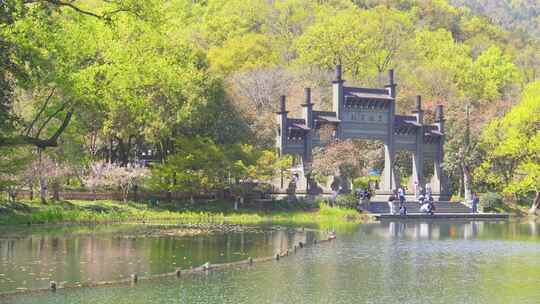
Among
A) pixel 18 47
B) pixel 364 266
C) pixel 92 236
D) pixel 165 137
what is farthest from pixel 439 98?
pixel 18 47

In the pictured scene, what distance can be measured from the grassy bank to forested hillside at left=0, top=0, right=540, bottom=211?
1.58 m

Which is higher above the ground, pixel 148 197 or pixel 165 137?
pixel 165 137

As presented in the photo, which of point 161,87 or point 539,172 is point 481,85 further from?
point 161,87

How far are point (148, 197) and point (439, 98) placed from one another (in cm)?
3514

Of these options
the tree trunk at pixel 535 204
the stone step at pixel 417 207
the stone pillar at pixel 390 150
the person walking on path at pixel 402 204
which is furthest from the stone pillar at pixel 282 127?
the tree trunk at pixel 535 204

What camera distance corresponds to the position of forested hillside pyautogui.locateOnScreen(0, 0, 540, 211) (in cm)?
3959

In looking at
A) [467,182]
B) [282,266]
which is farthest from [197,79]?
[282,266]

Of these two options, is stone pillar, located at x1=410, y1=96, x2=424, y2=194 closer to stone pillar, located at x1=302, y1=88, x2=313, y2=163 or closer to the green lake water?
stone pillar, located at x1=302, y1=88, x2=313, y2=163

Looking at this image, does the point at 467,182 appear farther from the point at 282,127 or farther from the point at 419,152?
the point at 282,127

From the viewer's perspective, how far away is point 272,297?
2717 centimetres

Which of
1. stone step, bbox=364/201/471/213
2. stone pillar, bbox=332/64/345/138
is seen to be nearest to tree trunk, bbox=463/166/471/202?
stone step, bbox=364/201/471/213

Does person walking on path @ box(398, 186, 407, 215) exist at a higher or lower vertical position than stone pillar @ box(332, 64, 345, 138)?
lower

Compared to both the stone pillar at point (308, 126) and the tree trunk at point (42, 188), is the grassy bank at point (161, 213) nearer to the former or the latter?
the tree trunk at point (42, 188)

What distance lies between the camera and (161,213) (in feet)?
196
